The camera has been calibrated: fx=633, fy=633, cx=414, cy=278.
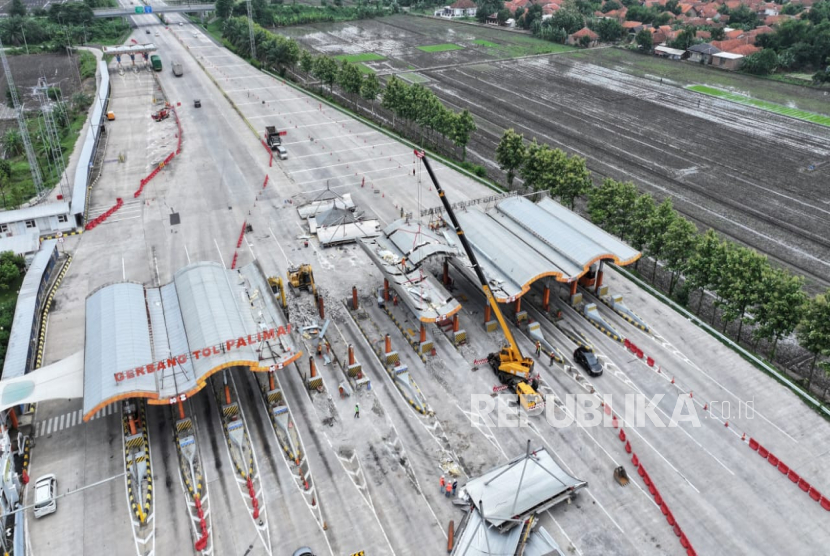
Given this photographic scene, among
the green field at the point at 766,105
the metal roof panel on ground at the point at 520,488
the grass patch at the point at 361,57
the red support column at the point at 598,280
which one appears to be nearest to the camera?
the metal roof panel on ground at the point at 520,488

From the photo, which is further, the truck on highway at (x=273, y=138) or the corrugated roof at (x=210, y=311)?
the truck on highway at (x=273, y=138)

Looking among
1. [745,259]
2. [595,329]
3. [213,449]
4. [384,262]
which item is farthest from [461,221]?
[213,449]

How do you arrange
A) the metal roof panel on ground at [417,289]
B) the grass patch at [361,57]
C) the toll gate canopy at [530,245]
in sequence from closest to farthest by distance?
the metal roof panel on ground at [417,289] < the toll gate canopy at [530,245] < the grass patch at [361,57]

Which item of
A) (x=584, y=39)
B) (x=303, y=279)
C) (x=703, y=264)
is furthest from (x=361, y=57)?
(x=703, y=264)

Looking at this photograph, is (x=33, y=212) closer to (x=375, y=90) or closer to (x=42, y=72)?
(x=375, y=90)

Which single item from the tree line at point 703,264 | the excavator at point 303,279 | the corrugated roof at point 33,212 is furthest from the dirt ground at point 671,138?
the corrugated roof at point 33,212

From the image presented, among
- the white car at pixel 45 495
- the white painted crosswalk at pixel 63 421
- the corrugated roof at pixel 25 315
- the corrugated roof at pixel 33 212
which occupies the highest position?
the corrugated roof at pixel 33 212

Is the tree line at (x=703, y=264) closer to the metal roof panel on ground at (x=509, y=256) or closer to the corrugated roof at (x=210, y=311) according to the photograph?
the metal roof panel on ground at (x=509, y=256)
